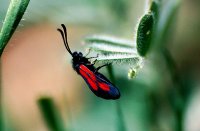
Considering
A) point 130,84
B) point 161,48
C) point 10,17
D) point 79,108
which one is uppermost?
point 10,17

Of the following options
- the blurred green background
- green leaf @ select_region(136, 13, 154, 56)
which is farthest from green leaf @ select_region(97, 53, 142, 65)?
the blurred green background

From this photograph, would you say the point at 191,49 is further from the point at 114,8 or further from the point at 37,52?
the point at 37,52

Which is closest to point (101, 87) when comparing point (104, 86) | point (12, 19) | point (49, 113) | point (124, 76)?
point (104, 86)

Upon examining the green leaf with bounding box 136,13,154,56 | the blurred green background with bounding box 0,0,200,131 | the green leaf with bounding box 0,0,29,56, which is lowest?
the blurred green background with bounding box 0,0,200,131

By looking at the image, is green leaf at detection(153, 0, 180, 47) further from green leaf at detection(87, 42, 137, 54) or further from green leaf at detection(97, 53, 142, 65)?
green leaf at detection(97, 53, 142, 65)

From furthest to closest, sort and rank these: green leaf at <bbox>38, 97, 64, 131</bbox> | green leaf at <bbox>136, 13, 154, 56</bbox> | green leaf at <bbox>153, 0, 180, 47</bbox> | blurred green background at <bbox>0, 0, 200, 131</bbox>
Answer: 1. blurred green background at <bbox>0, 0, 200, 131</bbox>
2. green leaf at <bbox>153, 0, 180, 47</bbox>
3. green leaf at <bbox>38, 97, 64, 131</bbox>
4. green leaf at <bbox>136, 13, 154, 56</bbox>

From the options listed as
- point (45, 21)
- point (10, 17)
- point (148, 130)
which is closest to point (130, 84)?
point (148, 130)

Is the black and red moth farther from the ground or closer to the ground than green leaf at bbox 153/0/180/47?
closer to the ground
